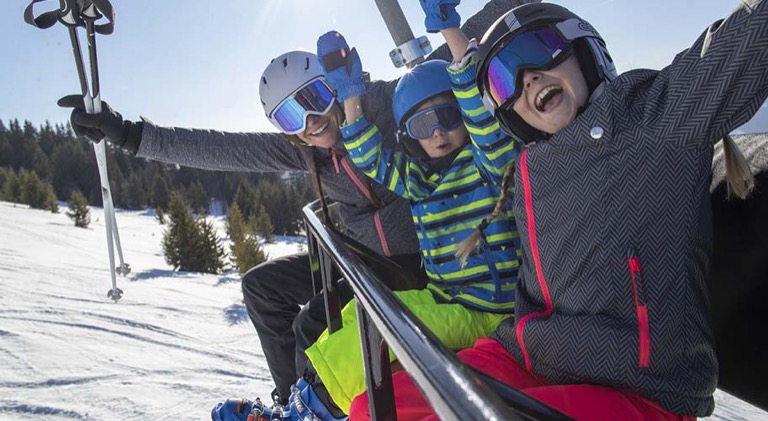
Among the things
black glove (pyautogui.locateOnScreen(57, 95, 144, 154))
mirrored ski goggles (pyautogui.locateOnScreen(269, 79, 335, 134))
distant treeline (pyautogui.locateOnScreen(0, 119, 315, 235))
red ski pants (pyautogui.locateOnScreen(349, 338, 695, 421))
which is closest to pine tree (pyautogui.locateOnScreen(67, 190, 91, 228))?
distant treeline (pyautogui.locateOnScreen(0, 119, 315, 235))

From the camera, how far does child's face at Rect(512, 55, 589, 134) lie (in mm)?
1424

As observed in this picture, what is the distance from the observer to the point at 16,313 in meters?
4.57

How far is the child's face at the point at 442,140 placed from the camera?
204 cm

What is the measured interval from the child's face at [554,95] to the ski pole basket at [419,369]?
706mm

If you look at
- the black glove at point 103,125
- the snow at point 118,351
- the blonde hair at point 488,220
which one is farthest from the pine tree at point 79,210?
the blonde hair at point 488,220

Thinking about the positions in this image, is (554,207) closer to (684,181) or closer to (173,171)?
(684,181)

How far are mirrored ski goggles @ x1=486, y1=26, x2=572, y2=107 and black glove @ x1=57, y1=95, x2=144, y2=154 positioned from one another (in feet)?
8.52

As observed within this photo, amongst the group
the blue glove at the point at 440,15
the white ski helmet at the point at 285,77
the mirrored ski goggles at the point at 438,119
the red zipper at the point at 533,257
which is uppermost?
the white ski helmet at the point at 285,77

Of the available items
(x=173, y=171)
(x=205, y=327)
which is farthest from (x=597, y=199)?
(x=173, y=171)

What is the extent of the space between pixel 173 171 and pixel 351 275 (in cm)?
5220

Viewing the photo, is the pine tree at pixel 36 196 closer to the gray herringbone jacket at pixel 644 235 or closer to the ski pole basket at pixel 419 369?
the ski pole basket at pixel 419 369

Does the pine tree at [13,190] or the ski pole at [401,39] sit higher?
the pine tree at [13,190]

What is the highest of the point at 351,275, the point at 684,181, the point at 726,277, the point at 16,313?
the point at 16,313

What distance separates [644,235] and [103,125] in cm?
320
